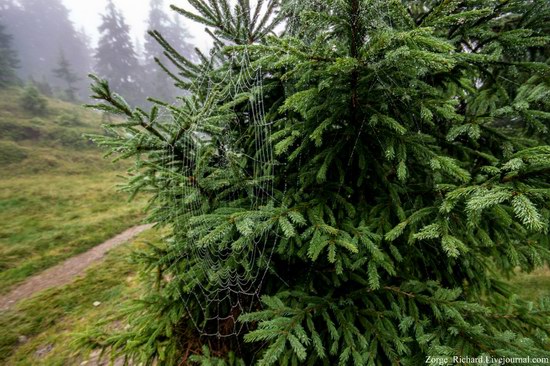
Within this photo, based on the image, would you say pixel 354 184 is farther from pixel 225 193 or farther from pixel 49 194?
pixel 49 194

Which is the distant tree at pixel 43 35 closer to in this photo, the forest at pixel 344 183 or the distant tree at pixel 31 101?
the distant tree at pixel 31 101

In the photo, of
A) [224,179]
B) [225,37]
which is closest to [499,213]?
[224,179]

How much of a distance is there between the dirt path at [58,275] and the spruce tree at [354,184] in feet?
21.8

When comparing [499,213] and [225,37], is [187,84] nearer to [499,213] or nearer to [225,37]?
[225,37]

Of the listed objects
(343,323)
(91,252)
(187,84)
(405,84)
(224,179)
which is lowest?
(91,252)

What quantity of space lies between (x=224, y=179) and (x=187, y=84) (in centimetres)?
130

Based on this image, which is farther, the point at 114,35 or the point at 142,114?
the point at 114,35

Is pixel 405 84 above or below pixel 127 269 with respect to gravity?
above

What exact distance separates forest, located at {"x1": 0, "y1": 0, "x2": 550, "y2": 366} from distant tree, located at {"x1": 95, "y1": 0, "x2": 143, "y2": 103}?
160 ft

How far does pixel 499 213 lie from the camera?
5.70 feet

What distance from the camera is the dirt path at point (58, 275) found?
7.04 metres

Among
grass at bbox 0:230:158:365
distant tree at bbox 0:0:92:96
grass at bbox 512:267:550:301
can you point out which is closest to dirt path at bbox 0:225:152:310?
grass at bbox 0:230:158:365

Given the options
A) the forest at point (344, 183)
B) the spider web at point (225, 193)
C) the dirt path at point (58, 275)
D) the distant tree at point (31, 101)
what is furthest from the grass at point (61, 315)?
the distant tree at point (31, 101)

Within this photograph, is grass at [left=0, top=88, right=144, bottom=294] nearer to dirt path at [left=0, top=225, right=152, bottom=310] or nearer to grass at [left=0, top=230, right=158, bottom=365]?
dirt path at [left=0, top=225, right=152, bottom=310]
